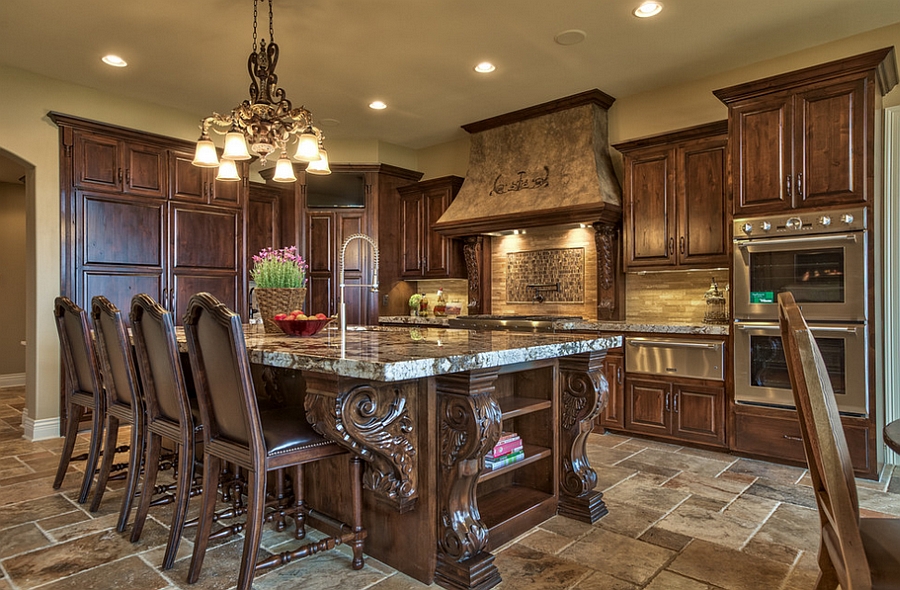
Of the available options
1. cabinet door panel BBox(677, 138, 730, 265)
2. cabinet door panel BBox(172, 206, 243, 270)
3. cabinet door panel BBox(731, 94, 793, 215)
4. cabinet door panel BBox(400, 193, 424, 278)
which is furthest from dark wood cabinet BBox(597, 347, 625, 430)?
cabinet door panel BBox(172, 206, 243, 270)

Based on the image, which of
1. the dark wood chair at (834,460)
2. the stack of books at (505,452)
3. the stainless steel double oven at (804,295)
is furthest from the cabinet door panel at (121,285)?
the dark wood chair at (834,460)

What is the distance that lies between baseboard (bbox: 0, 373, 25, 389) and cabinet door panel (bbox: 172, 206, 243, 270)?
4.15 metres

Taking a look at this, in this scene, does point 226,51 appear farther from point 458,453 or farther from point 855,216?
point 855,216

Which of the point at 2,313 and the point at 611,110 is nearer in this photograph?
the point at 611,110

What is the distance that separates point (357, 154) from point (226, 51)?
242 cm

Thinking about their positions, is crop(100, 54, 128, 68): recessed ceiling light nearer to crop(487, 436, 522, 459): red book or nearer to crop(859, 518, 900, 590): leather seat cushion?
crop(487, 436, 522, 459): red book

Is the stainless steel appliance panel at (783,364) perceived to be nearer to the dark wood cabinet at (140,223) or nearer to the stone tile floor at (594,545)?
the stone tile floor at (594,545)

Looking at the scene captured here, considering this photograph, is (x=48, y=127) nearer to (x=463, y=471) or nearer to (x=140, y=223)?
(x=140, y=223)

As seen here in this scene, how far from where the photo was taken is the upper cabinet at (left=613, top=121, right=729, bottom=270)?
423 centimetres

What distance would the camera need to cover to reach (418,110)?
547 cm

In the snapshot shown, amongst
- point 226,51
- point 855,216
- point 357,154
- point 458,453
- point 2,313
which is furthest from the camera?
point 2,313

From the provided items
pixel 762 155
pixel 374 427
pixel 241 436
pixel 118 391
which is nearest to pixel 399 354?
pixel 374 427

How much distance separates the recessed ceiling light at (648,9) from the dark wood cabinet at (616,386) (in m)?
2.41

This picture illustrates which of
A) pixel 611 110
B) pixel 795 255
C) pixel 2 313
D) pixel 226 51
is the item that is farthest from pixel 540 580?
pixel 2 313
